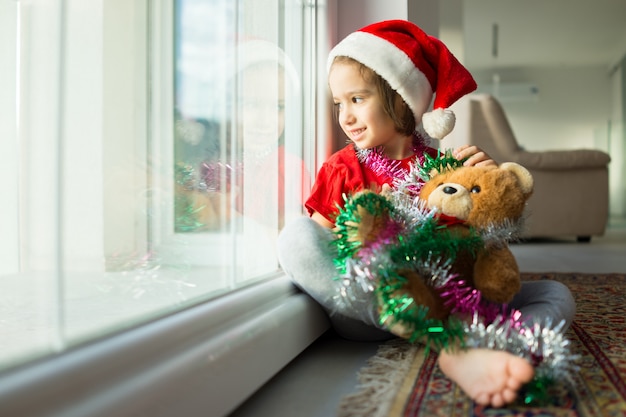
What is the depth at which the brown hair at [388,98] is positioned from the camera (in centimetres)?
109

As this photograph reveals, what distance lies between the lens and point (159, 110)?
694mm

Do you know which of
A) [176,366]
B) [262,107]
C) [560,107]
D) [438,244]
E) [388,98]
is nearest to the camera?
[176,366]

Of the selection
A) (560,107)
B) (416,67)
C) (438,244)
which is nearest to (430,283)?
(438,244)

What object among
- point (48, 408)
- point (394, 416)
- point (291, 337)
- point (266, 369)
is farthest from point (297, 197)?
point (48, 408)

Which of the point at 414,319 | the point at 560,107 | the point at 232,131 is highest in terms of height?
the point at 560,107

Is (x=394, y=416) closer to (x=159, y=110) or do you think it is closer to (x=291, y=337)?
(x=291, y=337)

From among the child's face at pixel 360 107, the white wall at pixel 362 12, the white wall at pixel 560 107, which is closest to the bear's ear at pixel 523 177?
the child's face at pixel 360 107

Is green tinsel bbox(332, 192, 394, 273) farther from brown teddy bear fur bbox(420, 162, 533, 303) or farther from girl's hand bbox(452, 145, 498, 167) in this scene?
girl's hand bbox(452, 145, 498, 167)

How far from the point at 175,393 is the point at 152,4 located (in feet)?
1.40

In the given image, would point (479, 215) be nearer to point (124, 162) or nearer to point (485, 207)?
point (485, 207)

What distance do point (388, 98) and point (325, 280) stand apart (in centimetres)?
38

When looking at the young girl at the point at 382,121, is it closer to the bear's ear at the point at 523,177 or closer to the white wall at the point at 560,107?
the bear's ear at the point at 523,177

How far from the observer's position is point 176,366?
1.88ft

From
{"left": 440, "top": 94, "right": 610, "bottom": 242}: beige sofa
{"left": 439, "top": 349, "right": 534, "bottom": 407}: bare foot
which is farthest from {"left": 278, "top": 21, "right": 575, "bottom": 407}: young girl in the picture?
{"left": 440, "top": 94, "right": 610, "bottom": 242}: beige sofa
